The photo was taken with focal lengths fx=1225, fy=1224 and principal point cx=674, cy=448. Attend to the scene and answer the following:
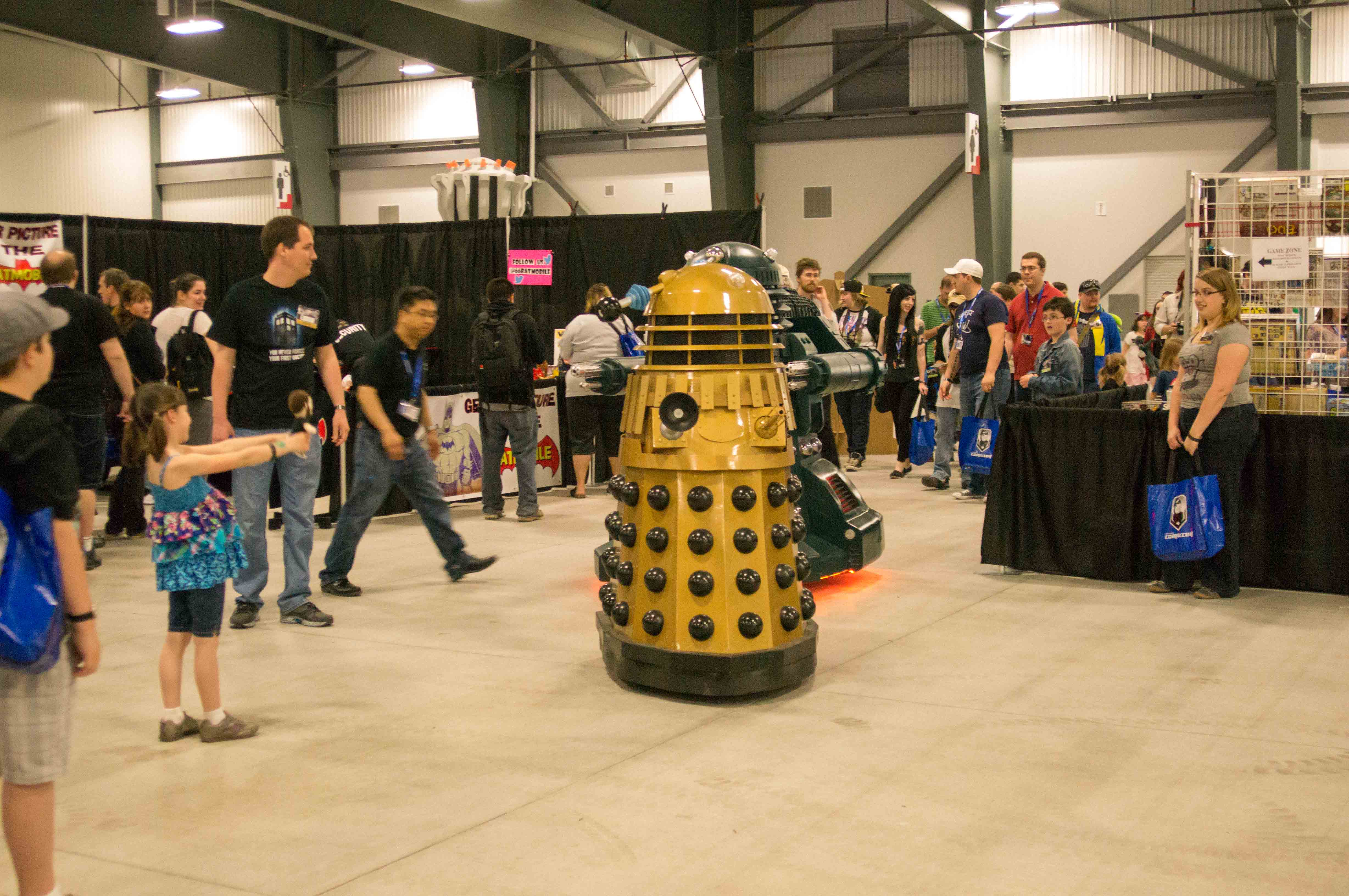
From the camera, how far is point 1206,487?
6258 millimetres

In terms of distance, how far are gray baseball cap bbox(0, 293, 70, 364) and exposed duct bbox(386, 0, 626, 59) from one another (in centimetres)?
1398

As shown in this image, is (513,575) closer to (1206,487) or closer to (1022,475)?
(1022,475)

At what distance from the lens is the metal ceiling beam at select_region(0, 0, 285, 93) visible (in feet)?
58.2

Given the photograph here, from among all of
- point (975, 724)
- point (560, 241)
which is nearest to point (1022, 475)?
point (975, 724)

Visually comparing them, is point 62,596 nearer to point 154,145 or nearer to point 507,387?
point 507,387

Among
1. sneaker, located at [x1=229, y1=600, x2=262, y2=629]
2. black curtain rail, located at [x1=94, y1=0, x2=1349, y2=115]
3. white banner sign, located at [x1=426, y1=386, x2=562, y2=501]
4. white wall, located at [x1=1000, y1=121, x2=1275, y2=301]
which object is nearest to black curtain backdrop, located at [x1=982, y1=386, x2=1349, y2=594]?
white banner sign, located at [x1=426, y1=386, x2=562, y2=501]

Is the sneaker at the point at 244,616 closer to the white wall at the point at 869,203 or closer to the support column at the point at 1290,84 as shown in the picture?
the white wall at the point at 869,203

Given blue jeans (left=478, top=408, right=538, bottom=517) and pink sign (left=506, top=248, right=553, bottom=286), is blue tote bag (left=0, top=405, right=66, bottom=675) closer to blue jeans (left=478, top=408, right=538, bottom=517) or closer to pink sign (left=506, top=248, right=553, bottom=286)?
blue jeans (left=478, top=408, right=538, bottom=517)

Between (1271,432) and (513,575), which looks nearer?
(1271,432)

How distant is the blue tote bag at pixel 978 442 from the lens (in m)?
9.31

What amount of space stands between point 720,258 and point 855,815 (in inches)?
135

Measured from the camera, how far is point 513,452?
9430mm

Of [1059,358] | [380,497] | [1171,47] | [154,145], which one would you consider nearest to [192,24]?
[154,145]

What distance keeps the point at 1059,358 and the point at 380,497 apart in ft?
17.3
